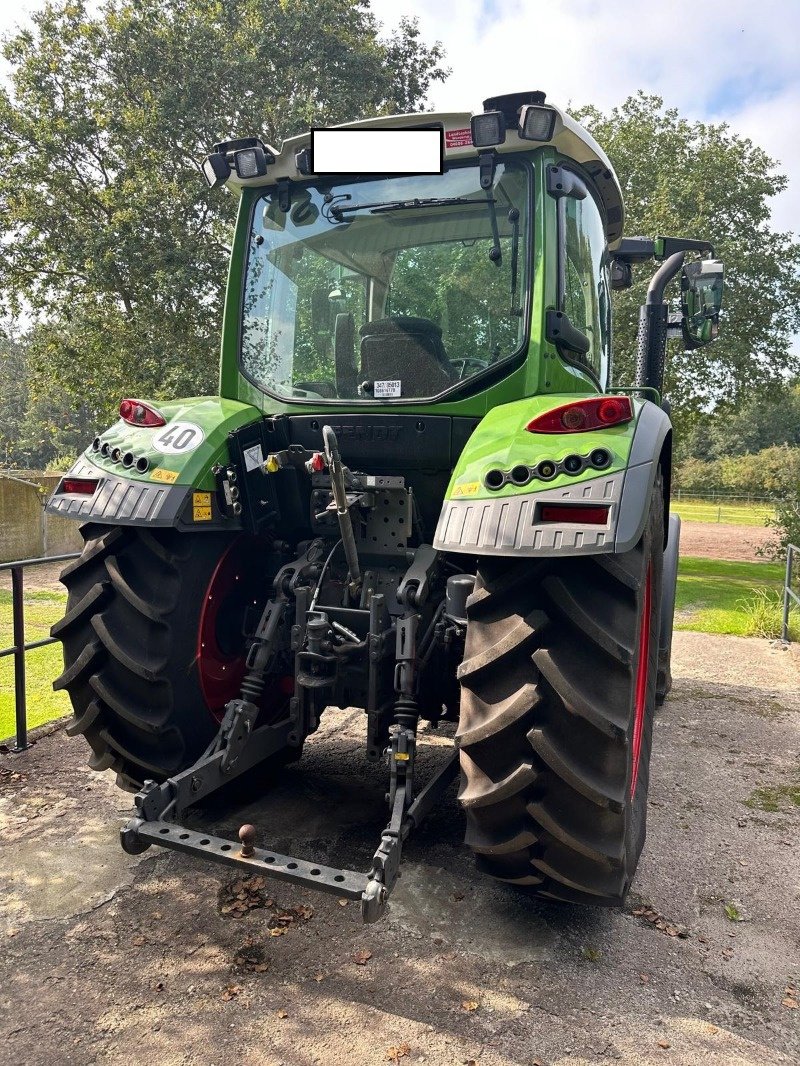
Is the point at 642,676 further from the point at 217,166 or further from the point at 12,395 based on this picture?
the point at 12,395

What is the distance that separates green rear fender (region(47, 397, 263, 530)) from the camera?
2846mm

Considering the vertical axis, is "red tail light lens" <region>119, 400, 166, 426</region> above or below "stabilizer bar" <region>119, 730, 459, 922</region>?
above

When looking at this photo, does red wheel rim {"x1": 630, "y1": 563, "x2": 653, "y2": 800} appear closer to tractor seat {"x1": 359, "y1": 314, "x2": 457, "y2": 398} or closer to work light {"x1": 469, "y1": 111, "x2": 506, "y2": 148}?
tractor seat {"x1": 359, "y1": 314, "x2": 457, "y2": 398}

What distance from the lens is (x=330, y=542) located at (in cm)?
338

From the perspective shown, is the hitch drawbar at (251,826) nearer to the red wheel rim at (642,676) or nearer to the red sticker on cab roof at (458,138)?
the red wheel rim at (642,676)

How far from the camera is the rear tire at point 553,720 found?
2.29 meters

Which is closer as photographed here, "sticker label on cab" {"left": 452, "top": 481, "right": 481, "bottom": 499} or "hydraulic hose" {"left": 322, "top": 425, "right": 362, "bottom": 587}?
"sticker label on cab" {"left": 452, "top": 481, "right": 481, "bottom": 499}

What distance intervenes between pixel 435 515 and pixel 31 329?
13.7 m

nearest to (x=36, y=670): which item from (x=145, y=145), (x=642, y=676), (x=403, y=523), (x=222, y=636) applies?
(x=222, y=636)

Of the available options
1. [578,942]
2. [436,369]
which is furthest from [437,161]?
[578,942]

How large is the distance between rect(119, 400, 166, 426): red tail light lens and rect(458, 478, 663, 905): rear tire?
61.1 inches

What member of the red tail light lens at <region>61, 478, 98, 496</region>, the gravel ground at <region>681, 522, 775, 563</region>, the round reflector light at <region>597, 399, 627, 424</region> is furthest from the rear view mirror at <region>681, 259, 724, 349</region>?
the gravel ground at <region>681, 522, 775, 563</region>

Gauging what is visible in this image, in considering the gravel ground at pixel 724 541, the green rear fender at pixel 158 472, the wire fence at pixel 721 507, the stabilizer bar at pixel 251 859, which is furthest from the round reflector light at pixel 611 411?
the wire fence at pixel 721 507

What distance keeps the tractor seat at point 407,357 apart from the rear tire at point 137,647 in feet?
3.27
